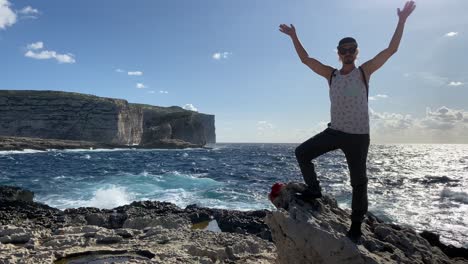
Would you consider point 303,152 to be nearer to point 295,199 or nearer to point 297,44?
point 295,199

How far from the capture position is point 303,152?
18.0 ft

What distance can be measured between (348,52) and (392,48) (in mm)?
561

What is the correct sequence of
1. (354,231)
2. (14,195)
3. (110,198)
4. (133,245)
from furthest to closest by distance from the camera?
(110,198) < (14,195) < (133,245) < (354,231)

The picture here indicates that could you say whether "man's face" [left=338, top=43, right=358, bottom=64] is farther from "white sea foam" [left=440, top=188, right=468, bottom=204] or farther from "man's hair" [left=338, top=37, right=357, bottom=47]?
"white sea foam" [left=440, top=188, right=468, bottom=204]

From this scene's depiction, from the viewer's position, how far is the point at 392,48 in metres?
5.14

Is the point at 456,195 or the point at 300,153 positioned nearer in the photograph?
the point at 300,153

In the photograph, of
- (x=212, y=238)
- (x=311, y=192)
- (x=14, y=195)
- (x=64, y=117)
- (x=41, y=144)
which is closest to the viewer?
(x=311, y=192)

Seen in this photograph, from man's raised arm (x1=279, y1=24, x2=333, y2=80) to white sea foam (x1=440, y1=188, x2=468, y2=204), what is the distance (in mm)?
23341

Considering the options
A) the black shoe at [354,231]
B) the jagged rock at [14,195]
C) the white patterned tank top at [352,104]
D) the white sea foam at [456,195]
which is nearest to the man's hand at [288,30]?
the white patterned tank top at [352,104]

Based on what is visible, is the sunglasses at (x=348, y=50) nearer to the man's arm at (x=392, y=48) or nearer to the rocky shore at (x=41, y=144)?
the man's arm at (x=392, y=48)

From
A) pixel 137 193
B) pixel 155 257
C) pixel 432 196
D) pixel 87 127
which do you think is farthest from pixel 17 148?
pixel 155 257

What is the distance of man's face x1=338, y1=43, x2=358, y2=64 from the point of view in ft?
17.1

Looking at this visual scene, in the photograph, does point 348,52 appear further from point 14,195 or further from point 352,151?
point 14,195

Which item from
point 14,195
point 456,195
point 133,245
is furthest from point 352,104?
point 456,195
